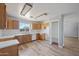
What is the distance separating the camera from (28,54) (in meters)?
1.47

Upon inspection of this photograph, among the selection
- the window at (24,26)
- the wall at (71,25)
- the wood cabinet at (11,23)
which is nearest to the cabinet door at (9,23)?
the wood cabinet at (11,23)

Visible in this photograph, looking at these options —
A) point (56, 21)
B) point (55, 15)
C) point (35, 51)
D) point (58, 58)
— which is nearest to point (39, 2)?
point (55, 15)

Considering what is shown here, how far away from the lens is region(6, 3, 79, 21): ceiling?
136 centimetres

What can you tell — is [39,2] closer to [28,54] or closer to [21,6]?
[21,6]

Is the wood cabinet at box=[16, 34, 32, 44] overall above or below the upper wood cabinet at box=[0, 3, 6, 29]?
below

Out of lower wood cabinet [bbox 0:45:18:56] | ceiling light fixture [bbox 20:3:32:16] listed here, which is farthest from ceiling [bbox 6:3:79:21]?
A: lower wood cabinet [bbox 0:45:18:56]

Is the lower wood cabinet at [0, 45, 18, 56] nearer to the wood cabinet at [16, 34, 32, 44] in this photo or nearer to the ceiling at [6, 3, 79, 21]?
the wood cabinet at [16, 34, 32, 44]

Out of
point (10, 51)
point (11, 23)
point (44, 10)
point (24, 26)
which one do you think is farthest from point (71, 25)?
point (10, 51)

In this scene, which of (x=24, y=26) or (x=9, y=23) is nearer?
(x=9, y=23)

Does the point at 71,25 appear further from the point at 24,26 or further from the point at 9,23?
the point at 9,23

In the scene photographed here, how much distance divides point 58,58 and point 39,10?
0.84 meters

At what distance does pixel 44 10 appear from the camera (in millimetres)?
1531

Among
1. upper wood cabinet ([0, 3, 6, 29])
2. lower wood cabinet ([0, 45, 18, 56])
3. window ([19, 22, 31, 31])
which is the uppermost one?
upper wood cabinet ([0, 3, 6, 29])

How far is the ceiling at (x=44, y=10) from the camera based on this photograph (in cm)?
136
